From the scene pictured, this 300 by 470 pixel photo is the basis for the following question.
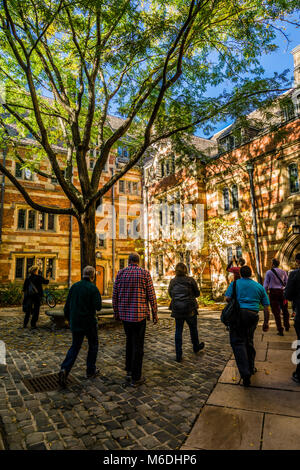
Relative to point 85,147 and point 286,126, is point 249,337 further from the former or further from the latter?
point 286,126

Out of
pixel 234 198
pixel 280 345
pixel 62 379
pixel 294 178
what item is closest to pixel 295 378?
pixel 280 345

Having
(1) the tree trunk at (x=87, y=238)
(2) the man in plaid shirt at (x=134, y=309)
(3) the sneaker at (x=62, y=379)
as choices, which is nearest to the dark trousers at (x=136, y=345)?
(2) the man in plaid shirt at (x=134, y=309)

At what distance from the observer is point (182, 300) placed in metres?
5.22

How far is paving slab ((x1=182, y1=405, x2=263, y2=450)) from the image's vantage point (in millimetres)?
2562

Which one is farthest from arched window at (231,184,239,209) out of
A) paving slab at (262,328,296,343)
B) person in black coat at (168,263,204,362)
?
person in black coat at (168,263,204,362)

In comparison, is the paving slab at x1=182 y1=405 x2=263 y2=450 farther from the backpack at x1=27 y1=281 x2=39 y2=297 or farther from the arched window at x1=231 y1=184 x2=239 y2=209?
the arched window at x1=231 y1=184 x2=239 y2=209

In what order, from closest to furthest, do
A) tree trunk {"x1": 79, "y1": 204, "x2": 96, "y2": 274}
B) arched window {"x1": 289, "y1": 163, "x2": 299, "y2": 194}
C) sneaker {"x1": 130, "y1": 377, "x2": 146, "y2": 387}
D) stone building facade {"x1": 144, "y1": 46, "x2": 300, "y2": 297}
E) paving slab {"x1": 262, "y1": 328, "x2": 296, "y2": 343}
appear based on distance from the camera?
sneaker {"x1": 130, "y1": 377, "x2": 146, "y2": 387}, paving slab {"x1": 262, "y1": 328, "x2": 296, "y2": 343}, tree trunk {"x1": 79, "y1": 204, "x2": 96, "y2": 274}, stone building facade {"x1": 144, "y1": 46, "x2": 300, "y2": 297}, arched window {"x1": 289, "y1": 163, "x2": 299, "y2": 194}

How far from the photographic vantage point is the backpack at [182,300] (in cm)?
518

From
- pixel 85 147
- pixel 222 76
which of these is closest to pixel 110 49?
pixel 85 147

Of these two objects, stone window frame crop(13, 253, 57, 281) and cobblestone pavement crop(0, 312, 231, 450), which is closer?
cobblestone pavement crop(0, 312, 231, 450)

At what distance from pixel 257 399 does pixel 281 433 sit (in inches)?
32.9

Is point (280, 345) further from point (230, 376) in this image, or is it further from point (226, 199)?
point (226, 199)

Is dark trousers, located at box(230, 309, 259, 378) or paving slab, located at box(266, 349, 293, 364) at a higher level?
dark trousers, located at box(230, 309, 259, 378)

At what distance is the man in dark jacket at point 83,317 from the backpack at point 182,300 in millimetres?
1608
